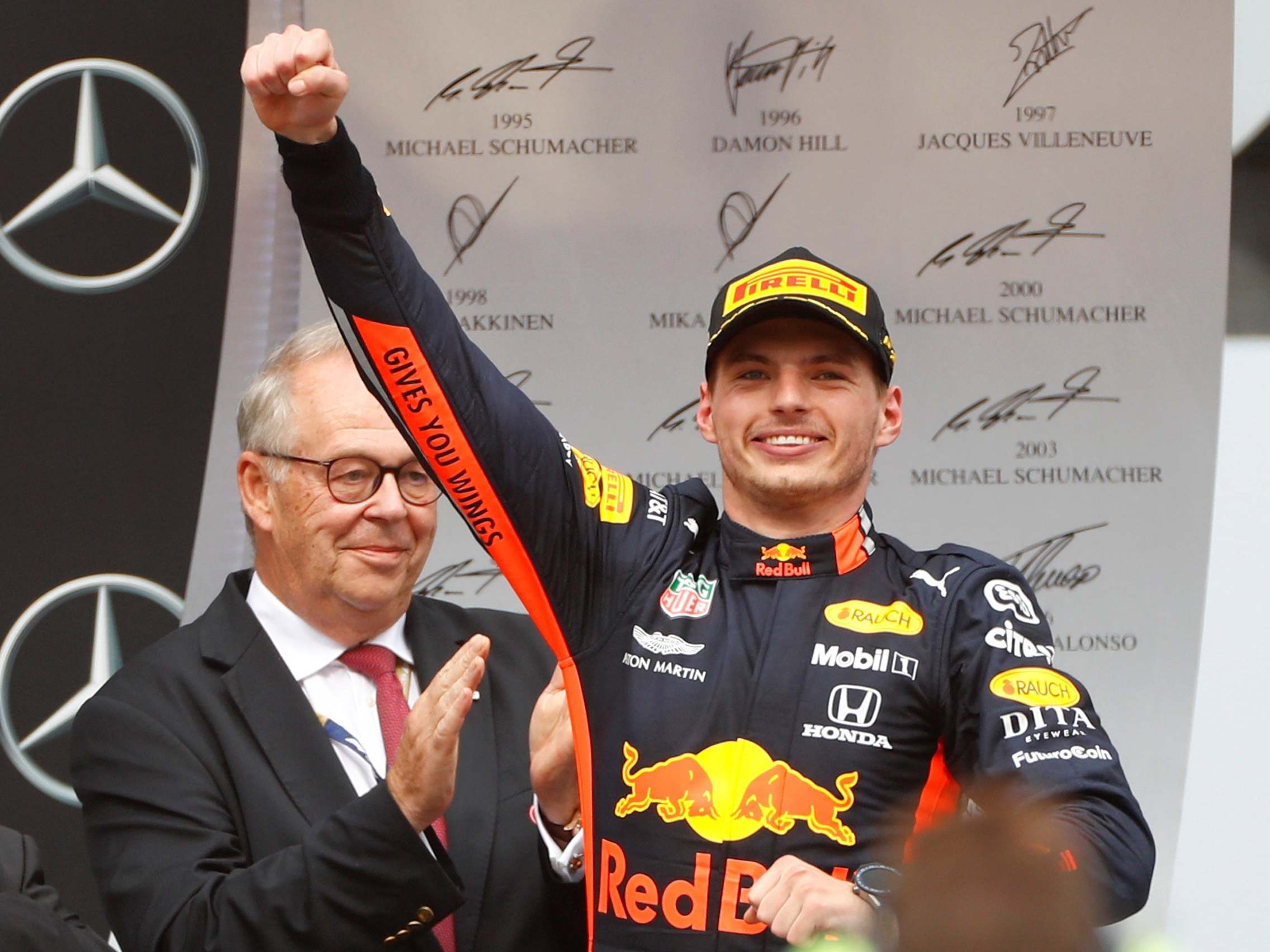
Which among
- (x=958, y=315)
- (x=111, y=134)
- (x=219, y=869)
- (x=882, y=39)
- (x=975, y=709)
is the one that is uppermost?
(x=882, y=39)

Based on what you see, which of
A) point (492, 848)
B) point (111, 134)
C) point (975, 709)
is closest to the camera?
point (975, 709)

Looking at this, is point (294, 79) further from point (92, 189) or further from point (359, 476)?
point (92, 189)

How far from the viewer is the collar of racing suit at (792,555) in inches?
58.3

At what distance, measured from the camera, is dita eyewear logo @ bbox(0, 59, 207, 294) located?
236 centimetres

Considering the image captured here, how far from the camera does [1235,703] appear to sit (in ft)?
8.02

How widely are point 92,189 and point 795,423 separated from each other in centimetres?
137

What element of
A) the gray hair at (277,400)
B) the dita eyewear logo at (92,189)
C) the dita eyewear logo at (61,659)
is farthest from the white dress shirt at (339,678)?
the dita eyewear logo at (92,189)

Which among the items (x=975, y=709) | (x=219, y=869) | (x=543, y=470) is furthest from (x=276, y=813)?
(x=975, y=709)

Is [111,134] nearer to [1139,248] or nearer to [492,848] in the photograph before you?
[492,848]

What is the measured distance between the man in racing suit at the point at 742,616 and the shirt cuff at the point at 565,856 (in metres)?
0.23

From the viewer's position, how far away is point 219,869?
1.64m

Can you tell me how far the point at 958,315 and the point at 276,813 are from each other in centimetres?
134
